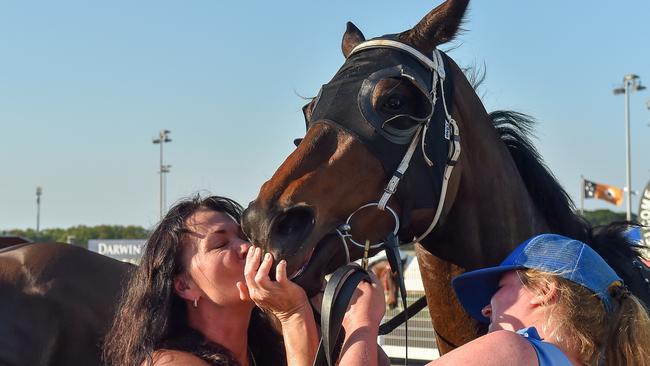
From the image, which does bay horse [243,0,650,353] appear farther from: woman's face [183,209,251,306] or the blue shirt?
the blue shirt

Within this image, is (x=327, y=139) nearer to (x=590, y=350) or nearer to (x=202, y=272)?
(x=202, y=272)

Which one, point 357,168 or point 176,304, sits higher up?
point 357,168

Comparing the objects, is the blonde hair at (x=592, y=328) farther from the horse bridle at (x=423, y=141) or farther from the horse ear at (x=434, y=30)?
the horse ear at (x=434, y=30)

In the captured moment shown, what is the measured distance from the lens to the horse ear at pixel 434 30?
2941 mm

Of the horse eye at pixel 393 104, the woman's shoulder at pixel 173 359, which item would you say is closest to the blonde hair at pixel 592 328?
the horse eye at pixel 393 104

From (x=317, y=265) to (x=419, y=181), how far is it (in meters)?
0.55

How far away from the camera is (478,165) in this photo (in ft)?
10.1

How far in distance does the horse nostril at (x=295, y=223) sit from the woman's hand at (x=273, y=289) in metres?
0.11

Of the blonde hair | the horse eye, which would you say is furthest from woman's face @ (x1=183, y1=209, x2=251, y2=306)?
the blonde hair

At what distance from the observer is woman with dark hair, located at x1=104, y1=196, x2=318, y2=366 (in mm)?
2688

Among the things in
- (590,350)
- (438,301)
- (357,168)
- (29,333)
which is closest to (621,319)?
(590,350)

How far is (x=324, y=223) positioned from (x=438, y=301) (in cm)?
94

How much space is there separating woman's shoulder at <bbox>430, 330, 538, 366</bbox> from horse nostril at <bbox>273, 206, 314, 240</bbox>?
0.75m

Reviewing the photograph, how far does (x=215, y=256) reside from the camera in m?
2.74
